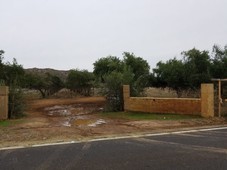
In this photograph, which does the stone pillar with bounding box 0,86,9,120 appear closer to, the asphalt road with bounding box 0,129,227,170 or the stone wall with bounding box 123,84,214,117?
the stone wall with bounding box 123,84,214,117

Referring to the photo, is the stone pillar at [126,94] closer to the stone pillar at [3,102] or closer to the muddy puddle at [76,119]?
the muddy puddle at [76,119]

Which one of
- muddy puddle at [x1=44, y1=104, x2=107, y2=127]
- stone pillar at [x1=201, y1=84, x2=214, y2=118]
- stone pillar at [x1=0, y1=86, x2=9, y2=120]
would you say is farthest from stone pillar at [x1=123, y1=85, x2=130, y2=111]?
stone pillar at [x1=0, y1=86, x2=9, y2=120]

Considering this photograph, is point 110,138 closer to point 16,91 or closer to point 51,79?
point 16,91

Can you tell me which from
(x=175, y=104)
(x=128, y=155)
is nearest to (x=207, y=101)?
(x=175, y=104)

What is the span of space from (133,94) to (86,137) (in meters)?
12.3

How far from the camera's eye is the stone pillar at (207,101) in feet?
55.8

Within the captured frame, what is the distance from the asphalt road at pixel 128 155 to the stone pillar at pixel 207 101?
228 inches

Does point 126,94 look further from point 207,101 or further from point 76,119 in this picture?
point 207,101

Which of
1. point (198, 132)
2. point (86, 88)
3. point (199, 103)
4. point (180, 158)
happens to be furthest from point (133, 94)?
point (86, 88)

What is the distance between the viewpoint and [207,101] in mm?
17016

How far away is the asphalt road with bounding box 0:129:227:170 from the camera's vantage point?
770 cm

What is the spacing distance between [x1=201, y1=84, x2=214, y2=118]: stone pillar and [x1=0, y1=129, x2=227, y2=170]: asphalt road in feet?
19.0

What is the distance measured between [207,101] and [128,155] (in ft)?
30.1

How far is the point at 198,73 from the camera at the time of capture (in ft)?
95.3
